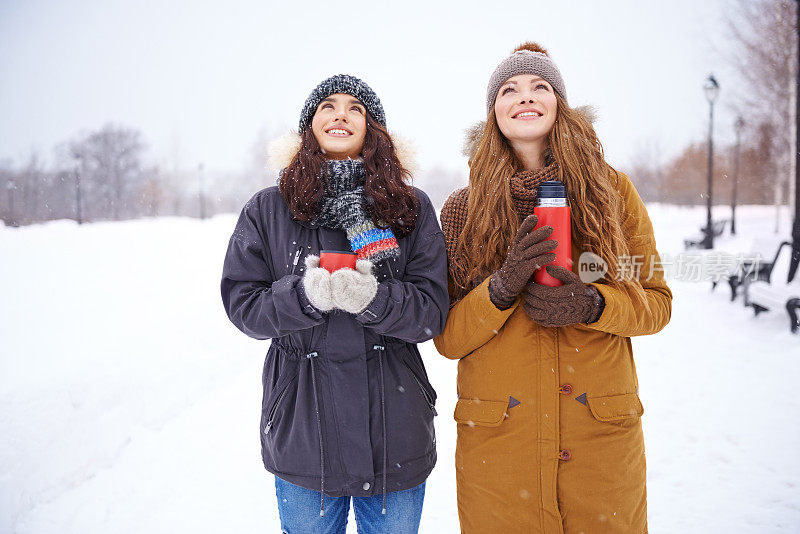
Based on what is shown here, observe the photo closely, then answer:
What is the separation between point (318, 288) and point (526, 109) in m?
1.10

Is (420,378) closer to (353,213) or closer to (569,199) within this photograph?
(353,213)

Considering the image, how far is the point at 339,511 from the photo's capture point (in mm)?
1996

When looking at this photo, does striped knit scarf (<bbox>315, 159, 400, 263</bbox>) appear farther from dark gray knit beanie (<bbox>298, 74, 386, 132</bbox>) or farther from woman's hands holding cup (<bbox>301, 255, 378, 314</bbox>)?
dark gray knit beanie (<bbox>298, 74, 386, 132</bbox>)

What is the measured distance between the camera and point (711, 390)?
16.3 feet

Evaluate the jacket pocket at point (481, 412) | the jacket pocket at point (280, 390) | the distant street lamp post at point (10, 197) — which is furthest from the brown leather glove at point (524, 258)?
the distant street lamp post at point (10, 197)

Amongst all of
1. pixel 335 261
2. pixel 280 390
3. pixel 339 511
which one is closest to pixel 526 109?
pixel 335 261

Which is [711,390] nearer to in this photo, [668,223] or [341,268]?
[341,268]

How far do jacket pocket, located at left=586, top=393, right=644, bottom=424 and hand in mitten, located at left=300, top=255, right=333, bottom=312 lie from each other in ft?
3.28

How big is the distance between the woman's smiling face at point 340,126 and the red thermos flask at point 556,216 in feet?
2.74

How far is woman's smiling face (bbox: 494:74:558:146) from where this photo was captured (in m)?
2.01

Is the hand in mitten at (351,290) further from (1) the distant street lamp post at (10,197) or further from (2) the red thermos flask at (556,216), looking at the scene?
(1) the distant street lamp post at (10,197)

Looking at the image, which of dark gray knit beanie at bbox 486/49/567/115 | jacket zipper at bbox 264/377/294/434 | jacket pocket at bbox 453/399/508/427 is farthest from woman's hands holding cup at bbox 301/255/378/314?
dark gray knit beanie at bbox 486/49/567/115

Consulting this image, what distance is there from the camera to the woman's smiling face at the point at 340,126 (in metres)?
2.11

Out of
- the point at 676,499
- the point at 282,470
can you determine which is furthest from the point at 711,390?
the point at 282,470
